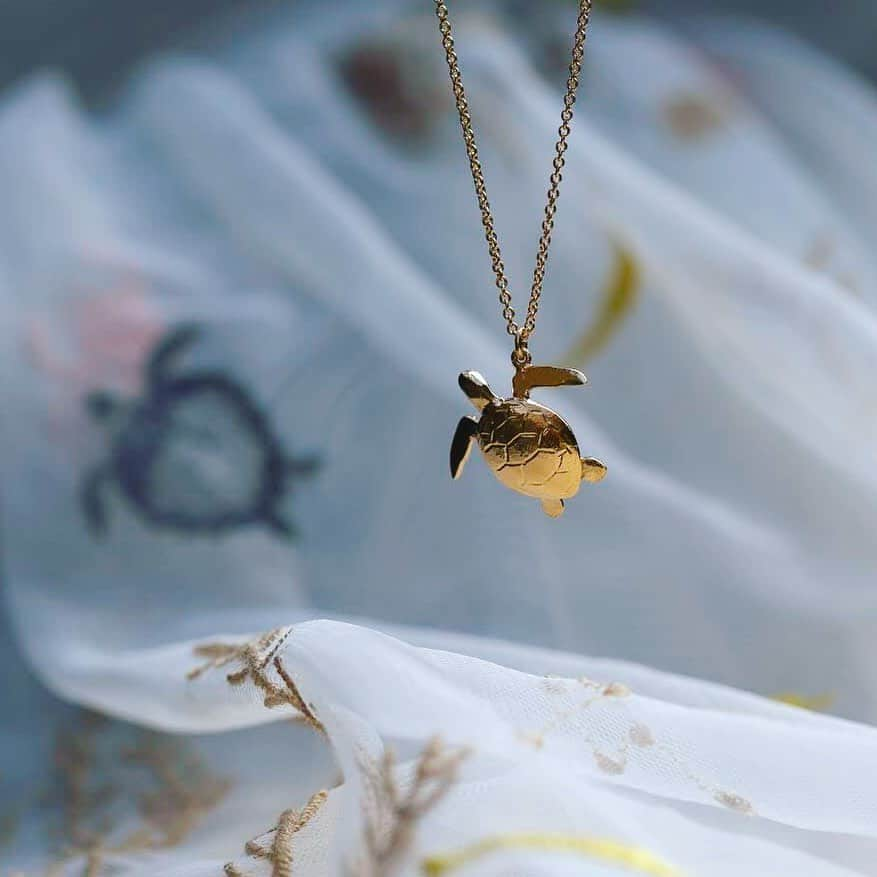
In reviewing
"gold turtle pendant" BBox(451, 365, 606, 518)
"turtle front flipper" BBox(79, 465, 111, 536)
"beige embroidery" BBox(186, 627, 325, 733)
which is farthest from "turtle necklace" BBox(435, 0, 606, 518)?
"turtle front flipper" BBox(79, 465, 111, 536)

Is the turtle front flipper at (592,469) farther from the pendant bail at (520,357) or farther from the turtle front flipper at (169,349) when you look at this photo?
the turtle front flipper at (169,349)

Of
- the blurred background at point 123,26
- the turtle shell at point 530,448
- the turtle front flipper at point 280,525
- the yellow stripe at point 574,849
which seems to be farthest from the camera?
the blurred background at point 123,26

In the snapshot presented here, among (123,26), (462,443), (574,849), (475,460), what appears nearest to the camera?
(574,849)

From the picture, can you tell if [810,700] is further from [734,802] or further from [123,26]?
[123,26]

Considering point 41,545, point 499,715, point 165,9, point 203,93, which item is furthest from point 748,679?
point 165,9

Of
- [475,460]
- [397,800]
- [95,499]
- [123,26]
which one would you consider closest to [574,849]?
[397,800]

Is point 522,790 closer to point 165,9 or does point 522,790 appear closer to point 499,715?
point 499,715

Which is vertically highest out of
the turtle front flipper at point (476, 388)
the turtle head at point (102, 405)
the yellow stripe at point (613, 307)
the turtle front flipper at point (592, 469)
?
the yellow stripe at point (613, 307)

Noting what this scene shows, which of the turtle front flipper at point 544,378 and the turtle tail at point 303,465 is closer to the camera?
the turtle front flipper at point 544,378

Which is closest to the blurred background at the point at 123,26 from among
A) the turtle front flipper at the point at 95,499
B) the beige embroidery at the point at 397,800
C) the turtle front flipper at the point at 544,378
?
the turtle front flipper at the point at 95,499
